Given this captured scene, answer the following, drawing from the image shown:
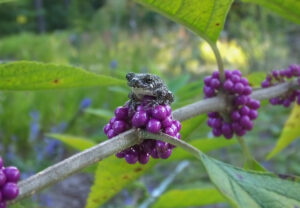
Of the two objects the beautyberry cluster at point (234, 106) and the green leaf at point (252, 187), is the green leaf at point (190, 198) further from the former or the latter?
the green leaf at point (252, 187)

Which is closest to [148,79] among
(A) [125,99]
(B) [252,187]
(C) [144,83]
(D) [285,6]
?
(C) [144,83]

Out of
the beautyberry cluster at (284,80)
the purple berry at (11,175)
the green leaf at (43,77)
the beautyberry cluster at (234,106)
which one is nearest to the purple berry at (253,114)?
the beautyberry cluster at (234,106)

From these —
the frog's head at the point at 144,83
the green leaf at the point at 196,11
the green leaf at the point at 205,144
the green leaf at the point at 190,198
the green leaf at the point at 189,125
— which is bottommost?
the green leaf at the point at 190,198

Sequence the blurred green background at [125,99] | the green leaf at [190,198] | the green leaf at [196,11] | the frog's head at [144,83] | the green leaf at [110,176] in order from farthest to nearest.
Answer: the blurred green background at [125,99], the green leaf at [190,198], the green leaf at [110,176], the green leaf at [196,11], the frog's head at [144,83]

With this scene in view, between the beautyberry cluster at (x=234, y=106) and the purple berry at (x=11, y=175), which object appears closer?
the purple berry at (x=11, y=175)

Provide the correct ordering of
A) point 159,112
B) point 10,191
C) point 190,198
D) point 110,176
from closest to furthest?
point 10,191 → point 159,112 → point 110,176 → point 190,198

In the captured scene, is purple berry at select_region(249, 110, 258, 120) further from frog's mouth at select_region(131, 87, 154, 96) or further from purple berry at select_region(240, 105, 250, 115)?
frog's mouth at select_region(131, 87, 154, 96)

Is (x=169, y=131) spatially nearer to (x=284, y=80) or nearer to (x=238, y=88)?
(x=238, y=88)
